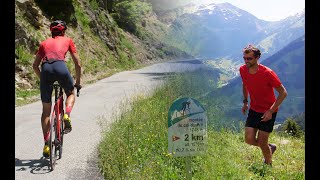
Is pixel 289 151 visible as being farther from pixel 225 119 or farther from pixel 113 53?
pixel 113 53

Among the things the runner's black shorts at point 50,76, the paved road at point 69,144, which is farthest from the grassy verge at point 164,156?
the runner's black shorts at point 50,76

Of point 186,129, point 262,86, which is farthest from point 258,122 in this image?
point 186,129

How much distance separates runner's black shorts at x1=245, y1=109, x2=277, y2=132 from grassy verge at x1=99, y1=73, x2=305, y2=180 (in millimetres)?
681

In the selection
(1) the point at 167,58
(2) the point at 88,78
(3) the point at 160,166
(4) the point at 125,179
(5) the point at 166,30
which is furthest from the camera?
(5) the point at 166,30

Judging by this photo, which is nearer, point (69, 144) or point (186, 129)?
point (186, 129)

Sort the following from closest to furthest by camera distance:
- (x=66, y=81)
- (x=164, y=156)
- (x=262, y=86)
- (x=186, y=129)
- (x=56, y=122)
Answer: (x=186, y=129), (x=66, y=81), (x=56, y=122), (x=262, y=86), (x=164, y=156)

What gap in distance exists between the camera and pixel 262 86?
6059 millimetres

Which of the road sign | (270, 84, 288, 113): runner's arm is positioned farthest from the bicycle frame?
(270, 84, 288, 113): runner's arm

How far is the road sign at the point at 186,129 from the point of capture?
436cm

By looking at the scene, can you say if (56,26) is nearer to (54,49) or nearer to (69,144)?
(54,49)

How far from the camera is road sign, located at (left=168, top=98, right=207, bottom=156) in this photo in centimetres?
436

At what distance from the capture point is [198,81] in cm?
1115
